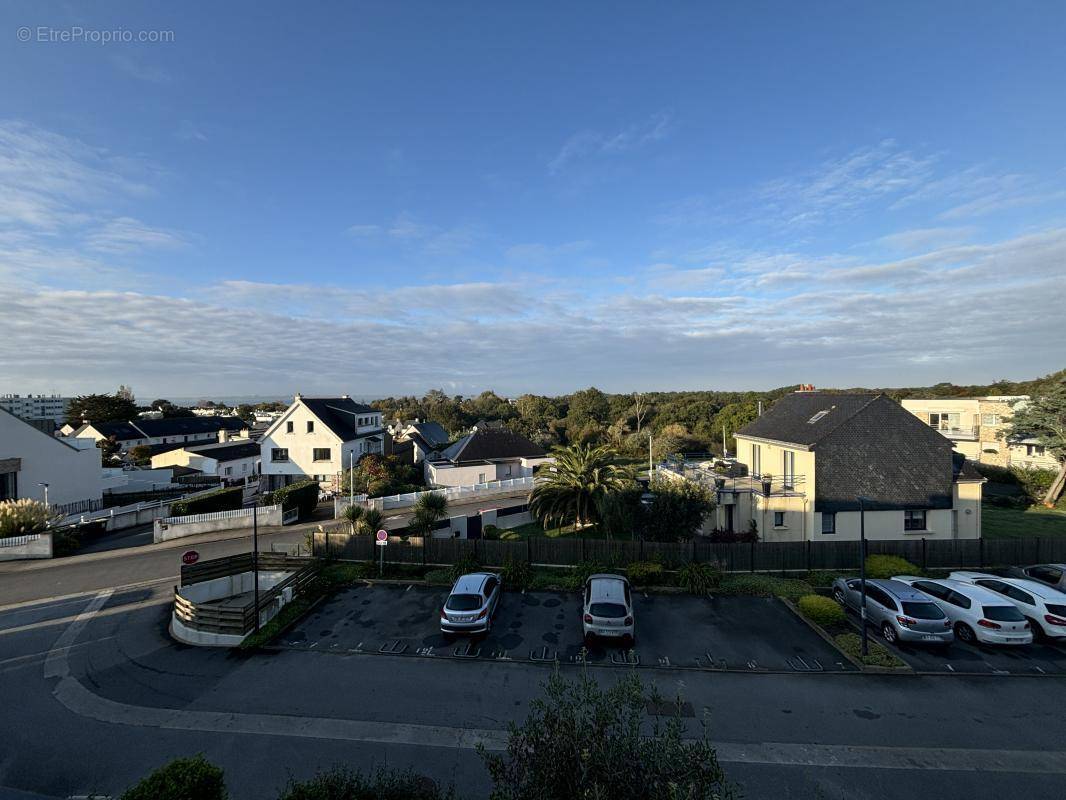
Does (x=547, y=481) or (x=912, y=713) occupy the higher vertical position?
(x=547, y=481)

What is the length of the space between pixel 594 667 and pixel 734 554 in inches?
421

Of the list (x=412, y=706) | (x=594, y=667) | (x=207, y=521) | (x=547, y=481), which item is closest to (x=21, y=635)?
(x=207, y=521)

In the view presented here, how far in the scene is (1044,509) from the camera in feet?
109

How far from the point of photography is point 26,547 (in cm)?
2423

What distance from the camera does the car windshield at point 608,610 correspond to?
1451 centimetres

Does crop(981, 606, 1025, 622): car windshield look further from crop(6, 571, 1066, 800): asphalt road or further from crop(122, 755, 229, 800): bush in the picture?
crop(122, 755, 229, 800): bush

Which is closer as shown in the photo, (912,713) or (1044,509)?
(912,713)

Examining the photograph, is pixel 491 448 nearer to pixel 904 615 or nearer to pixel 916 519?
pixel 916 519

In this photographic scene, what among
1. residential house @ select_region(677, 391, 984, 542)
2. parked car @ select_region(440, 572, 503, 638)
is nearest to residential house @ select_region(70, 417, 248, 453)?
parked car @ select_region(440, 572, 503, 638)

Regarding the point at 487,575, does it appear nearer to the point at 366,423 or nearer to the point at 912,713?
the point at 912,713

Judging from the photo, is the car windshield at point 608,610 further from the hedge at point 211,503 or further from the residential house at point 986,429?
the residential house at point 986,429

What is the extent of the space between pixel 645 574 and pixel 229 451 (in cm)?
4975

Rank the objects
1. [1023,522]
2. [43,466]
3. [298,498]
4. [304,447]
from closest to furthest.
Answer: [1023,522]
[298,498]
[43,466]
[304,447]

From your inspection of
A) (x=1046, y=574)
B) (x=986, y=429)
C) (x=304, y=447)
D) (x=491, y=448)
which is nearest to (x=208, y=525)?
(x=304, y=447)
